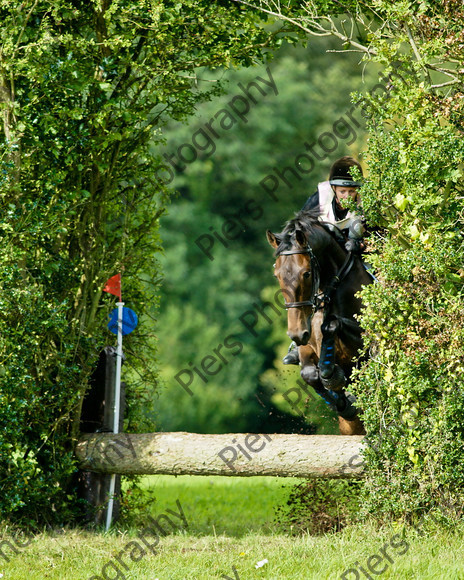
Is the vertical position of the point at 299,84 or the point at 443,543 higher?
the point at 299,84

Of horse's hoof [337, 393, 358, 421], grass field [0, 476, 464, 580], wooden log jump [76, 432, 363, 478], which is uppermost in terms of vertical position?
horse's hoof [337, 393, 358, 421]

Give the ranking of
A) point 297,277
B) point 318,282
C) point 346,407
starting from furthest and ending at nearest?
point 346,407 < point 318,282 < point 297,277

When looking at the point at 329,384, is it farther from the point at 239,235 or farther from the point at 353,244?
the point at 239,235

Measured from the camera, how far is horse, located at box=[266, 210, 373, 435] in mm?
6118

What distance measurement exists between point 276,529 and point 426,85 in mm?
3949

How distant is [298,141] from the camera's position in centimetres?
2203

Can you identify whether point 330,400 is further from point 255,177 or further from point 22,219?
point 255,177

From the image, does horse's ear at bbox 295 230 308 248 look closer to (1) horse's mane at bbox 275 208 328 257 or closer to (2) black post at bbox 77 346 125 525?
(1) horse's mane at bbox 275 208 328 257

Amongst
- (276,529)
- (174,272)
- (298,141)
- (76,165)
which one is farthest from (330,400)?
(298,141)

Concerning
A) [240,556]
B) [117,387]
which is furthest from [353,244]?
[240,556]

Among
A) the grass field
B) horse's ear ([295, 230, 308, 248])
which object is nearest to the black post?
the grass field

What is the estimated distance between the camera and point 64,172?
20.1 ft

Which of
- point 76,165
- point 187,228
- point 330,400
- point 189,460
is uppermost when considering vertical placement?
point 187,228

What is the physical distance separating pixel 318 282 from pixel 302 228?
1.56ft
